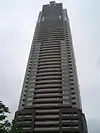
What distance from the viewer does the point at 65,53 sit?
104 m

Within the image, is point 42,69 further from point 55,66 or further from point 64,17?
point 64,17

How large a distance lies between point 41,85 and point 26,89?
8038 mm

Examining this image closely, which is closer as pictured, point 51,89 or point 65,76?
point 51,89

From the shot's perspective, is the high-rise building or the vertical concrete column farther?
the vertical concrete column

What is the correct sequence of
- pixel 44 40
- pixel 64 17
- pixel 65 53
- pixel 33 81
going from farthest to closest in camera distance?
pixel 64 17, pixel 44 40, pixel 65 53, pixel 33 81

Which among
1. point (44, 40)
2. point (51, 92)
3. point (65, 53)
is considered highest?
point (44, 40)

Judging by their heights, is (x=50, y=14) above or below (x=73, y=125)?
above

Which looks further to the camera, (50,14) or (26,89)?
(50,14)

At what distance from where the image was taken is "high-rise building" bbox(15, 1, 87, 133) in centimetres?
7600

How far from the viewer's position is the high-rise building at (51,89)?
76000 millimetres

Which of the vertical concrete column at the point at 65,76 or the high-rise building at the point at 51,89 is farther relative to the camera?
the vertical concrete column at the point at 65,76

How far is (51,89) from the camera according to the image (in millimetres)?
86062

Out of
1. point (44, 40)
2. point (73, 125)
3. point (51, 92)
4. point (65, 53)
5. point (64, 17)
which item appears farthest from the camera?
point (64, 17)

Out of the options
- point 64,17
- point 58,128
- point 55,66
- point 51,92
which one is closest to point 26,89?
point 51,92
